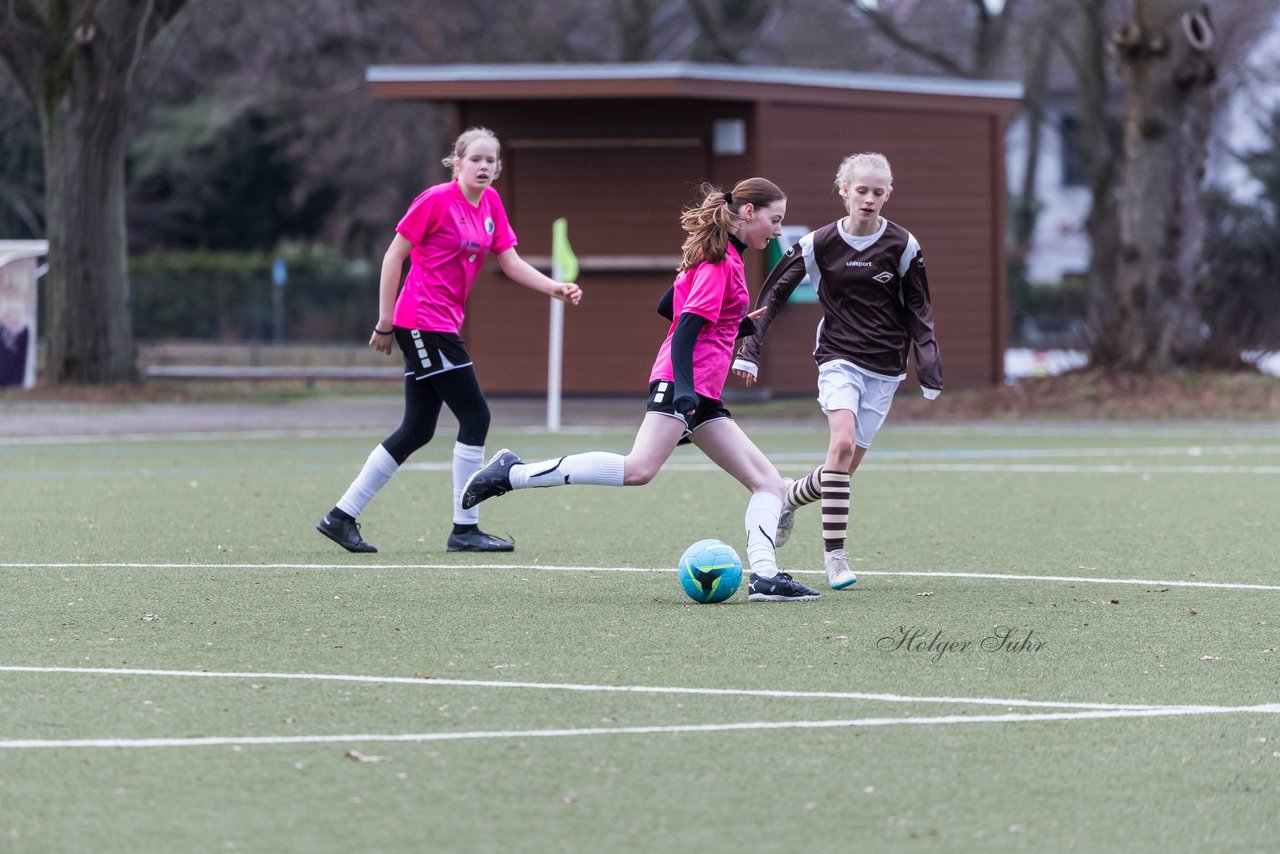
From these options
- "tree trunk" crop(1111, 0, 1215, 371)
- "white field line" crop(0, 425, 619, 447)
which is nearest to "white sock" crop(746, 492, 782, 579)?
"white field line" crop(0, 425, 619, 447)

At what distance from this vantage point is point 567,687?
6.05 metres

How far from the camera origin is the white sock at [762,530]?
26.0 ft

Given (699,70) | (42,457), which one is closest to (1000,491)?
(42,457)

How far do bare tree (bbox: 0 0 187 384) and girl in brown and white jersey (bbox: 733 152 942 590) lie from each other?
644 inches

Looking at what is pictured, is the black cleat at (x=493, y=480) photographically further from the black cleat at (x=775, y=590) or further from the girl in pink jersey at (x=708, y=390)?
the black cleat at (x=775, y=590)

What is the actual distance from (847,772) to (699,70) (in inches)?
726

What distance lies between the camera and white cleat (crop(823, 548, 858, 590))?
26.8 feet

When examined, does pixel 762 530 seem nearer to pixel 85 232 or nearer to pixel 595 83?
pixel 595 83

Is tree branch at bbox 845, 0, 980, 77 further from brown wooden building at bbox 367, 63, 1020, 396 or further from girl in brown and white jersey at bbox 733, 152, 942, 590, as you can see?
girl in brown and white jersey at bbox 733, 152, 942, 590

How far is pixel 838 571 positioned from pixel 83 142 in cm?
1714

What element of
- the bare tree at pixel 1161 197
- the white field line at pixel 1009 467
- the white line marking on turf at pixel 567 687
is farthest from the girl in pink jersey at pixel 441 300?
the bare tree at pixel 1161 197

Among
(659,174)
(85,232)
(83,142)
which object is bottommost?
(85,232)

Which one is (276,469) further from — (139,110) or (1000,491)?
(139,110)
